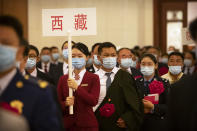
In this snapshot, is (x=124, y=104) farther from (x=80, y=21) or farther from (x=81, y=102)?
(x=80, y=21)

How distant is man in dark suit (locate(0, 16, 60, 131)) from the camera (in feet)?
6.15

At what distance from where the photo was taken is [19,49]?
6.53 feet

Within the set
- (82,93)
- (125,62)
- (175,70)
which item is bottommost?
(82,93)

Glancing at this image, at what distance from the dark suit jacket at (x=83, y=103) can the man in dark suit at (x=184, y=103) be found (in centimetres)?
131

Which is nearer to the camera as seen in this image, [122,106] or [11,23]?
[11,23]

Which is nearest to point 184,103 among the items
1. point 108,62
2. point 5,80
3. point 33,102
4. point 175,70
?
point 33,102

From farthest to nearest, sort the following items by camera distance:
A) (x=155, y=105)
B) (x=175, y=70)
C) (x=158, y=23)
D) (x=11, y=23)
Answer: (x=158, y=23) < (x=175, y=70) < (x=155, y=105) < (x=11, y=23)

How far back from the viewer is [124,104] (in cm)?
375

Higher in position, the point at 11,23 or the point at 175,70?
the point at 11,23

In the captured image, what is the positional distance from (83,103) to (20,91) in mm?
1580

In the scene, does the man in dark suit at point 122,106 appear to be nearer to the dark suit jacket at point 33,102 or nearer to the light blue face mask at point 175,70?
the light blue face mask at point 175,70

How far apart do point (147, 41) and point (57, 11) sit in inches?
322

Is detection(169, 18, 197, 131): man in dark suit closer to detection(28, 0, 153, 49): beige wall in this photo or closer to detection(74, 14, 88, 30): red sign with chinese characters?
detection(74, 14, 88, 30): red sign with chinese characters

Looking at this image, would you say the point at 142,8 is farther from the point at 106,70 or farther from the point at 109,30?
the point at 106,70
